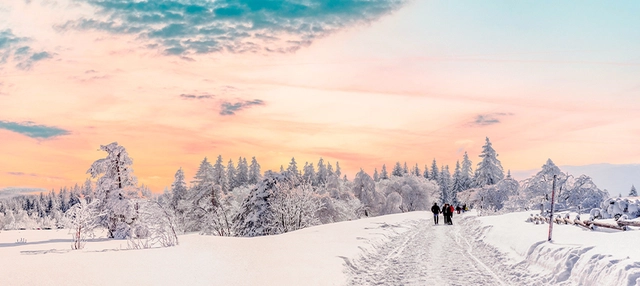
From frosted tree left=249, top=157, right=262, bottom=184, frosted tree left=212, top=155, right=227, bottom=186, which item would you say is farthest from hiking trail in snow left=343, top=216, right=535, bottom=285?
frosted tree left=249, top=157, right=262, bottom=184

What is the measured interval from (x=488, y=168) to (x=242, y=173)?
5883 cm

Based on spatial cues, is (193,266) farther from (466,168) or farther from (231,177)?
(466,168)

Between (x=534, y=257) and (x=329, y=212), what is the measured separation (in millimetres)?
37707

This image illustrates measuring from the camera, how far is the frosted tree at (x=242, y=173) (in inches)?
4186


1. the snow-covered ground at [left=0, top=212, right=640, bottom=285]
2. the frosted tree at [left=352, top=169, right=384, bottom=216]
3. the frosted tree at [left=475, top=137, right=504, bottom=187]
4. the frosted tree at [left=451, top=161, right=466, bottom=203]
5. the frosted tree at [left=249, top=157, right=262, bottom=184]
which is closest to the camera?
the snow-covered ground at [left=0, top=212, right=640, bottom=285]

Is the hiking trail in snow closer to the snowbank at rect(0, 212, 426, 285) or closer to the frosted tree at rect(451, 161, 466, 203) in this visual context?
the snowbank at rect(0, 212, 426, 285)

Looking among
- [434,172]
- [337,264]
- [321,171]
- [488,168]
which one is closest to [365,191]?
[488,168]

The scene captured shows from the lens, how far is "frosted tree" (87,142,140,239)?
32.9 m

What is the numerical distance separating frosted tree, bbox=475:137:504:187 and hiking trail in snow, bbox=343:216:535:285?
215 feet

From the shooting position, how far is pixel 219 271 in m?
10.3

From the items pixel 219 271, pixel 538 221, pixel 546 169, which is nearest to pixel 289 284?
pixel 219 271

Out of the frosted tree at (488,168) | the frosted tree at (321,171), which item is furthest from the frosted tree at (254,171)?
the frosted tree at (488,168)

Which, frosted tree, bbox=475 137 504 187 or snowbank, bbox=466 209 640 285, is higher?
frosted tree, bbox=475 137 504 187

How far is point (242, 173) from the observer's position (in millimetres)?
106562
